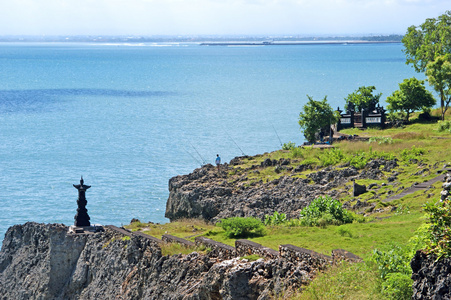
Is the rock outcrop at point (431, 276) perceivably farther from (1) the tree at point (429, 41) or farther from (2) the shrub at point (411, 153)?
(1) the tree at point (429, 41)

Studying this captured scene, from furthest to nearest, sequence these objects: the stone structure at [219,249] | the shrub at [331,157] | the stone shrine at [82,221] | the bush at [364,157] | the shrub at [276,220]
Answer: the shrub at [331,157] → the bush at [364,157] → the stone shrine at [82,221] → the shrub at [276,220] → the stone structure at [219,249]

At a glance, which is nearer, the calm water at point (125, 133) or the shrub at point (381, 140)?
the shrub at point (381, 140)

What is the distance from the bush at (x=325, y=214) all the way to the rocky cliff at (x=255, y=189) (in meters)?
3.62

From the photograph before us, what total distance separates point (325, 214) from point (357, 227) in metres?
2.48

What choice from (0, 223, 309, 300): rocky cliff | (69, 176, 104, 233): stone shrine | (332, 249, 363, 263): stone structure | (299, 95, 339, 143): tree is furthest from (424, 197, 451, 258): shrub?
(299, 95, 339, 143): tree

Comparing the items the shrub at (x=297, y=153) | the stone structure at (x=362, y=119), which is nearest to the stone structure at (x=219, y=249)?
the shrub at (x=297, y=153)

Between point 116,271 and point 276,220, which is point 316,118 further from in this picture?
point 116,271

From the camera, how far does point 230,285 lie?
19.1 m

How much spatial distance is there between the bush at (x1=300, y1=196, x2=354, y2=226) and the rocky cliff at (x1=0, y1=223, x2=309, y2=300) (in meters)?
5.92

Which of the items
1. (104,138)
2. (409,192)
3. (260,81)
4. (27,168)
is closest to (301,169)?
(409,192)

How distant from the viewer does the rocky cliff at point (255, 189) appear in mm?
33688

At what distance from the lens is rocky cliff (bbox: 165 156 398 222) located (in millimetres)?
33688

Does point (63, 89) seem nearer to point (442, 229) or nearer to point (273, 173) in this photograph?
point (273, 173)

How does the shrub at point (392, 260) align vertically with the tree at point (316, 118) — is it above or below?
below
